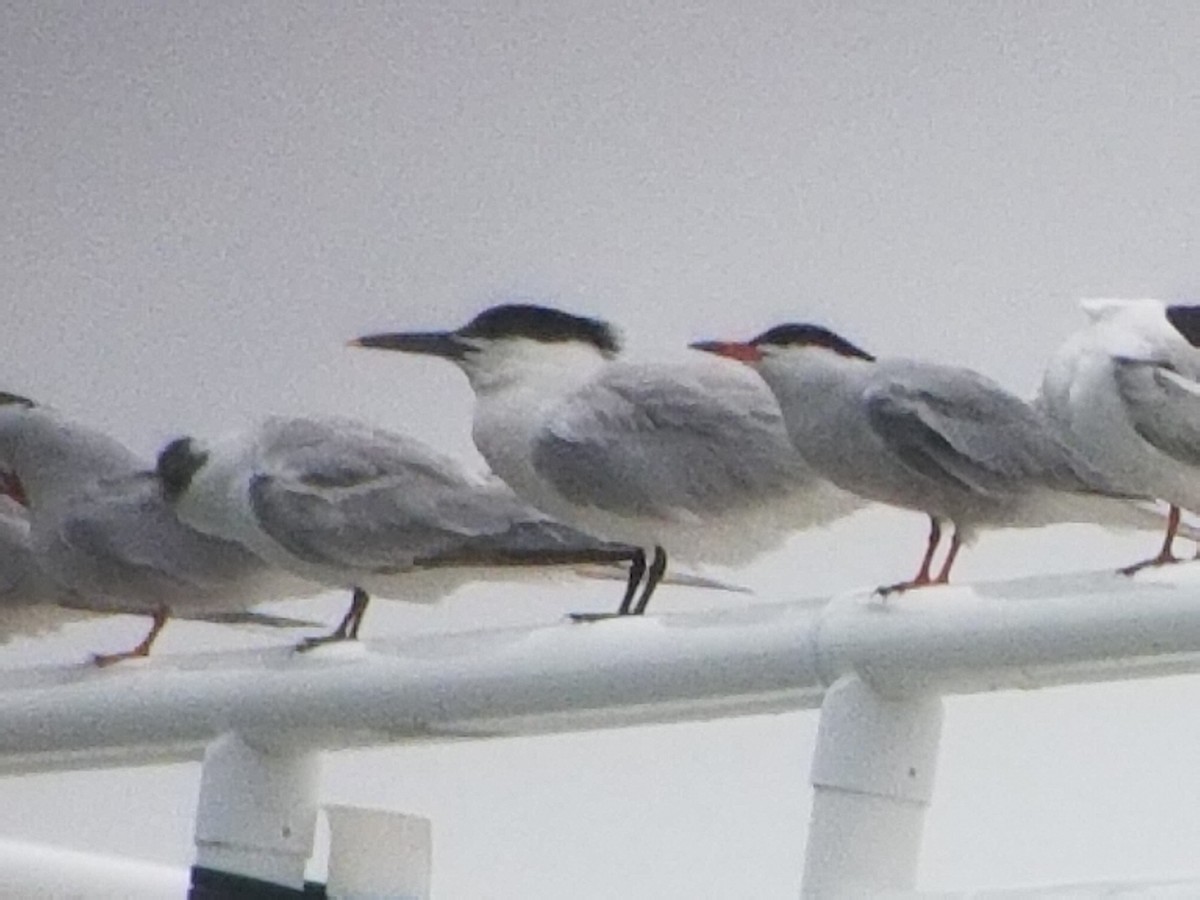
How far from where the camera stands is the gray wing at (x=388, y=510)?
157 centimetres

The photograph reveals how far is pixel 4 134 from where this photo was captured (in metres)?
2.70

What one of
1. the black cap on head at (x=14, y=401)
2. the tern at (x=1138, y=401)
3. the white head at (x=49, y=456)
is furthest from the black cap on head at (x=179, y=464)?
the tern at (x=1138, y=401)

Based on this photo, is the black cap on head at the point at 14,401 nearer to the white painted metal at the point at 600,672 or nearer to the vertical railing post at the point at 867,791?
the white painted metal at the point at 600,672

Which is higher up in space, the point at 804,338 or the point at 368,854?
the point at 804,338

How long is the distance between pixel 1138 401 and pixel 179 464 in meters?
0.59

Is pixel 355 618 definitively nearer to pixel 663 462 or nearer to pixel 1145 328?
pixel 663 462

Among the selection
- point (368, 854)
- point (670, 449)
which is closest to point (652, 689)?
point (368, 854)

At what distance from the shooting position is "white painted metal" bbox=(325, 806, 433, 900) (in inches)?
52.6

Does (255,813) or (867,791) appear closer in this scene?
(867,791)

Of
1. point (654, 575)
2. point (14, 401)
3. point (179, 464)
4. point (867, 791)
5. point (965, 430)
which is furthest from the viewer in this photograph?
point (14, 401)

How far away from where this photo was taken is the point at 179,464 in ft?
5.53

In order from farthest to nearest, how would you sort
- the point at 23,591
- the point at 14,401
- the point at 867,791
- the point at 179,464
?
the point at 14,401, the point at 23,591, the point at 179,464, the point at 867,791

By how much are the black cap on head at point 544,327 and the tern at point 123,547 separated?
195 mm

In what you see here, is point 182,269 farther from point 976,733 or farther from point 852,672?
point 852,672
